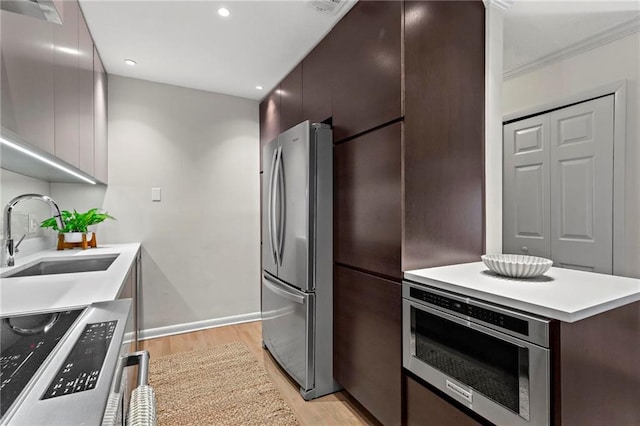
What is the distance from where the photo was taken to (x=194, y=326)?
3123mm

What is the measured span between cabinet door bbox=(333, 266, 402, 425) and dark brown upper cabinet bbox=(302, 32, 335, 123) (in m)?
1.08

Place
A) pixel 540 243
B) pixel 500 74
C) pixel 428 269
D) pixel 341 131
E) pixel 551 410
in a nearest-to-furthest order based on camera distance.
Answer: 1. pixel 551 410
2. pixel 428 269
3. pixel 500 74
4. pixel 341 131
5. pixel 540 243

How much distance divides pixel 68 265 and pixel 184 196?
1296 mm

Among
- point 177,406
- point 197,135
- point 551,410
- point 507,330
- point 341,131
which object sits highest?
point 197,135

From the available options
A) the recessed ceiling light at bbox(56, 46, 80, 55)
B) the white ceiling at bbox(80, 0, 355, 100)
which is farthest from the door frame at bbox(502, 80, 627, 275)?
the recessed ceiling light at bbox(56, 46, 80, 55)

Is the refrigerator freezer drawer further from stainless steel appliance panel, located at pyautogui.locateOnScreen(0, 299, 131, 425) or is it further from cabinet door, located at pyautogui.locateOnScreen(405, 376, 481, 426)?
stainless steel appliance panel, located at pyautogui.locateOnScreen(0, 299, 131, 425)

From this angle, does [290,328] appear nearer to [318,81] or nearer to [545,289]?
[545,289]

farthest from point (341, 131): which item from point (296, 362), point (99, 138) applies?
point (99, 138)

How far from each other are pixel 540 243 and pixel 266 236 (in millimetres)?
2197

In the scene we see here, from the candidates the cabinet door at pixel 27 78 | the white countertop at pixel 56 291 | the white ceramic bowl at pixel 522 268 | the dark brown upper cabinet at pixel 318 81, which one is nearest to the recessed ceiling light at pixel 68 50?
the cabinet door at pixel 27 78

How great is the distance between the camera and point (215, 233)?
3258 mm

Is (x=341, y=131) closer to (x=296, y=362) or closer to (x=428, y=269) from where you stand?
(x=428, y=269)

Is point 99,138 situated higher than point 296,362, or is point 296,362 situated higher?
point 99,138

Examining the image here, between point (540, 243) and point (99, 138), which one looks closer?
point (99, 138)
